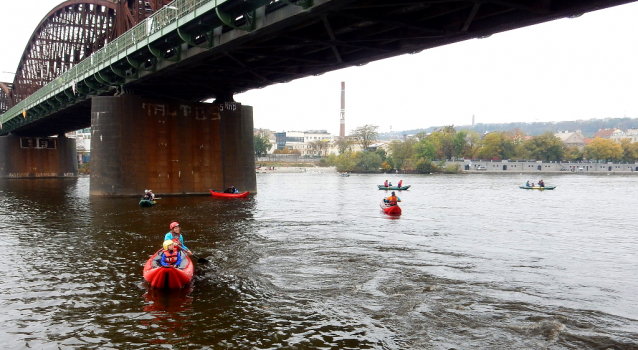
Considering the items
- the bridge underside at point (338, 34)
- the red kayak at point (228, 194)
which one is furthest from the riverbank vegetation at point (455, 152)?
the bridge underside at point (338, 34)

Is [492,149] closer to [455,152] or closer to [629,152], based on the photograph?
[455,152]

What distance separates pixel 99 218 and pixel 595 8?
28363mm

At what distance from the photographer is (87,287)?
50.8 feet

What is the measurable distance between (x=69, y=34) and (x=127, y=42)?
35.8 meters

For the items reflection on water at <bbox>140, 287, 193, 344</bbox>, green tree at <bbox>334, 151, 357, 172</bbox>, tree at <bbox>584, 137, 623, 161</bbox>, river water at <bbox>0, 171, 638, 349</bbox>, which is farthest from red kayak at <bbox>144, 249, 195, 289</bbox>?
tree at <bbox>584, 137, 623, 161</bbox>

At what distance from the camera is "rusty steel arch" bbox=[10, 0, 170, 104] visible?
4594 centimetres

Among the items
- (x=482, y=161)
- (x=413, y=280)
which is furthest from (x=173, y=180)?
(x=482, y=161)

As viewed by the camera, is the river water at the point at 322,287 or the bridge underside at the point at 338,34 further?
the bridge underside at the point at 338,34

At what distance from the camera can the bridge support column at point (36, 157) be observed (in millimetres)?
88750

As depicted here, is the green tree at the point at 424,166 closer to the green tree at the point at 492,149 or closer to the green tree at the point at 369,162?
the green tree at the point at 369,162

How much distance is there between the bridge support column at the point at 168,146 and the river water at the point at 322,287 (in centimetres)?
1142

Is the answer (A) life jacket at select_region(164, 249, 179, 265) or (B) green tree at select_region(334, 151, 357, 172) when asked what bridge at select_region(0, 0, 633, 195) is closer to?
(A) life jacket at select_region(164, 249, 179, 265)

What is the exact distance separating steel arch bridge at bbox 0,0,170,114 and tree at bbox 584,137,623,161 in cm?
16643

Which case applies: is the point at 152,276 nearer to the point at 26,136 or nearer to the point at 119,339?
the point at 119,339
